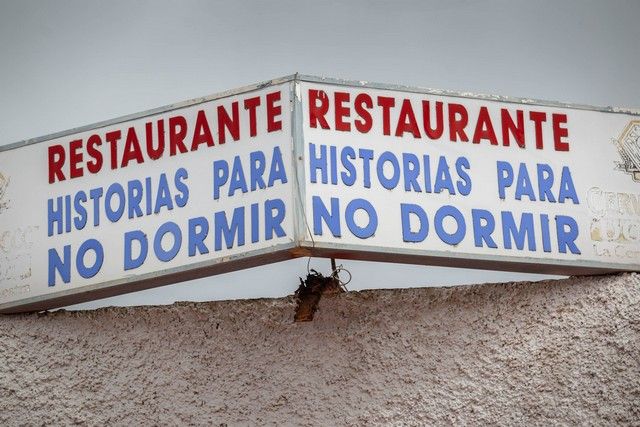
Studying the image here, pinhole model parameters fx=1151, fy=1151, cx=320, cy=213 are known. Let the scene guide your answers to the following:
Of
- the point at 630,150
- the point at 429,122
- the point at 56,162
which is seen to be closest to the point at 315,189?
the point at 429,122

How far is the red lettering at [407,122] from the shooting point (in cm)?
387

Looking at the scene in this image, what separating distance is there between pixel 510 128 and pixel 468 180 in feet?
0.89

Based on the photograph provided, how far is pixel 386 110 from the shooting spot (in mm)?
3869

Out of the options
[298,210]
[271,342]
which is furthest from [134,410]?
[298,210]

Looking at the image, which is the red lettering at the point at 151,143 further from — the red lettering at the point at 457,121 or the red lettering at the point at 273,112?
the red lettering at the point at 457,121

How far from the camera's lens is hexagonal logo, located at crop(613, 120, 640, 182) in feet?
13.5

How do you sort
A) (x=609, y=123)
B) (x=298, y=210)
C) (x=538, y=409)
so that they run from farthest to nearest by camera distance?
(x=609, y=123) → (x=538, y=409) → (x=298, y=210)

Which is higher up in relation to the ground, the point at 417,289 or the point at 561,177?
the point at 561,177

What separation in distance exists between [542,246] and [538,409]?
1.80ft

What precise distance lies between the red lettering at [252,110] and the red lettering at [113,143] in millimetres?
517

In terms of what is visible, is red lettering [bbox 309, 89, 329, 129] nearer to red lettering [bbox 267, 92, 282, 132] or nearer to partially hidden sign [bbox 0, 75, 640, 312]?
partially hidden sign [bbox 0, 75, 640, 312]

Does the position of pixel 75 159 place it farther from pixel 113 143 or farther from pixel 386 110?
pixel 386 110

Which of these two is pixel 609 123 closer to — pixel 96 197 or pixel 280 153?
pixel 280 153

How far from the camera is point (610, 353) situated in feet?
12.8
